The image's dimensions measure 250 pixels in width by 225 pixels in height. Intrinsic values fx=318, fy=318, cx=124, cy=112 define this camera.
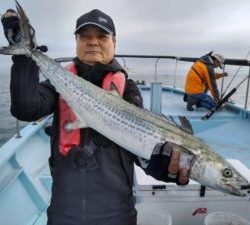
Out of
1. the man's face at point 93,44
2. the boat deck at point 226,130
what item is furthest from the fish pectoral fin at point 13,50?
the boat deck at point 226,130

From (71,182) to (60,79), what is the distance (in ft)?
2.82

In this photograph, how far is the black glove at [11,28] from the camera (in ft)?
8.54

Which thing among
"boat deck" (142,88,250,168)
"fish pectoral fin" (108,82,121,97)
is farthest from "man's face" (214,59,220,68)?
"fish pectoral fin" (108,82,121,97)

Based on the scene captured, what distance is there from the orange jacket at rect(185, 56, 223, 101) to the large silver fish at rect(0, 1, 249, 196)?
763 centimetres

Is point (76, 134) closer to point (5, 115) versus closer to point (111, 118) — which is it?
point (111, 118)

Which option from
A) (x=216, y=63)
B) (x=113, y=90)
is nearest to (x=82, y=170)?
(x=113, y=90)

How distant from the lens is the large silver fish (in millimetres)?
2293

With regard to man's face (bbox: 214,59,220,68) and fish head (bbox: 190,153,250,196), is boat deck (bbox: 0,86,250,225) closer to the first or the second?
man's face (bbox: 214,59,220,68)

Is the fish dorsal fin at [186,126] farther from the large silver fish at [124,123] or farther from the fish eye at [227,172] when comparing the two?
the fish eye at [227,172]

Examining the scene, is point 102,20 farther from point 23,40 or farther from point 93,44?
point 23,40

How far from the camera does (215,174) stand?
2.27 metres

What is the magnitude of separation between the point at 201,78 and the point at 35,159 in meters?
6.27

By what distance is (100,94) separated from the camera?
104 inches

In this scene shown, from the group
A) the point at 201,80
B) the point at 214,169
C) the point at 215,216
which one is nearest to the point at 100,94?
the point at 214,169
